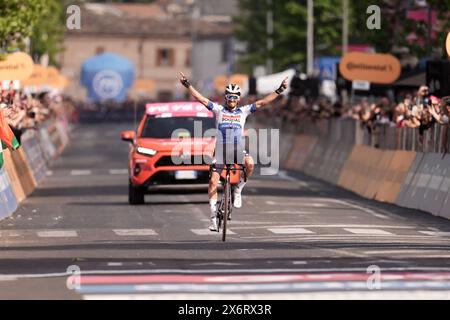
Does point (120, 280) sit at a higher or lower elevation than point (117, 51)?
higher

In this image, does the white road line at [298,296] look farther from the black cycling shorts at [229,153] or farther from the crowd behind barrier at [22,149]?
the crowd behind barrier at [22,149]

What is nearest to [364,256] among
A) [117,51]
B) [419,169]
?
[419,169]

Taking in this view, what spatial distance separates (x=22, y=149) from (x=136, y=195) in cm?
862

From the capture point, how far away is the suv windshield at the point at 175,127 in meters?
31.0

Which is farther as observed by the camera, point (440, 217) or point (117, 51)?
point (117, 51)

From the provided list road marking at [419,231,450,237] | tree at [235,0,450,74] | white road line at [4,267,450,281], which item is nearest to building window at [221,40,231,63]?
tree at [235,0,450,74]

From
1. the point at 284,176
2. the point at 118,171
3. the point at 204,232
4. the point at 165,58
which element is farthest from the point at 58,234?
the point at 165,58

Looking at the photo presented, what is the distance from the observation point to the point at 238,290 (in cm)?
1493

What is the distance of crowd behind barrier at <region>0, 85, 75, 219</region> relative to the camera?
28480 mm

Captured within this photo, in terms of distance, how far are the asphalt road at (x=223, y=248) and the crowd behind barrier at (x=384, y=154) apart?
60 cm

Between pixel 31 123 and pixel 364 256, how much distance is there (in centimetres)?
2527

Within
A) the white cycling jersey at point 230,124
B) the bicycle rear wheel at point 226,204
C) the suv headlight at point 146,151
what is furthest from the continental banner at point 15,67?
the bicycle rear wheel at point 226,204

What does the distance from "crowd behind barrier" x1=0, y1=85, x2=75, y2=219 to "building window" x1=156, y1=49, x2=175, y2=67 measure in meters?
103

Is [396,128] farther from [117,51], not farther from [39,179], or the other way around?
[117,51]
